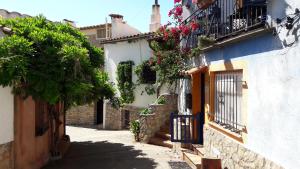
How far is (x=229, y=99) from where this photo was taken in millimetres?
7938

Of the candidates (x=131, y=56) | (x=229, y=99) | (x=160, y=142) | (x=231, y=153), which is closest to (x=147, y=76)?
(x=131, y=56)

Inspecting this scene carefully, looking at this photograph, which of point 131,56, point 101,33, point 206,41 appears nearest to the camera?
point 206,41

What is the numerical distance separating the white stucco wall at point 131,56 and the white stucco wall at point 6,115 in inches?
453

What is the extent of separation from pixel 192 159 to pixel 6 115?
5.47 m

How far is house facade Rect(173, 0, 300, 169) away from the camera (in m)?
4.80

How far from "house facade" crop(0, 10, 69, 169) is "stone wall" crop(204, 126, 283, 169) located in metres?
5.50

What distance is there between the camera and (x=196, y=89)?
36.3 feet

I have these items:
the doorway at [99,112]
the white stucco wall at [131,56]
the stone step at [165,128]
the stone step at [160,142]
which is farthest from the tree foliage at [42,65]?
the doorway at [99,112]

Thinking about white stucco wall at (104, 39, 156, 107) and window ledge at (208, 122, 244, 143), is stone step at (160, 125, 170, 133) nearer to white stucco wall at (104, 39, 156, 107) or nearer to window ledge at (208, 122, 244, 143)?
white stucco wall at (104, 39, 156, 107)

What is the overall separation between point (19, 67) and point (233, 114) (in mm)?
5490

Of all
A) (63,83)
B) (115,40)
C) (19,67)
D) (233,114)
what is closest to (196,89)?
(233,114)

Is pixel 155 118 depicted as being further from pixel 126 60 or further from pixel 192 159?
pixel 126 60

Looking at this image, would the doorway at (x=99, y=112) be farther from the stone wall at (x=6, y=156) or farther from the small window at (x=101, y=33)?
the stone wall at (x=6, y=156)

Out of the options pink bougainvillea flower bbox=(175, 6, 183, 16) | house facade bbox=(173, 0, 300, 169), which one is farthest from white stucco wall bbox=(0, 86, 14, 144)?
pink bougainvillea flower bbox=(175, 6, 183, 16)
